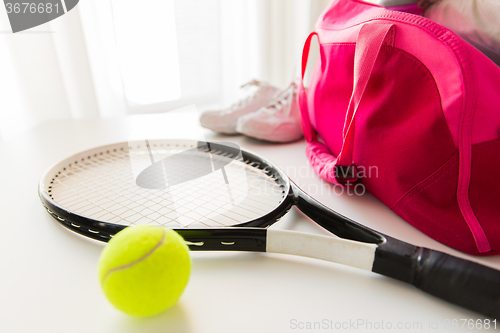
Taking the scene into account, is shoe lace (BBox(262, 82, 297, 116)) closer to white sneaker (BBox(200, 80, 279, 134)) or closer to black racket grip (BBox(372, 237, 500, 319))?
white sneaker (BBox(200, 80, 279, 134))

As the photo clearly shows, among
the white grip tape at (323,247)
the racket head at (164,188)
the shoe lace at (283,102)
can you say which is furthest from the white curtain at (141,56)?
the white grip tape at (323,247)

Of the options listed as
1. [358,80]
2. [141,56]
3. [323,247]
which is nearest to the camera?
[323,247]

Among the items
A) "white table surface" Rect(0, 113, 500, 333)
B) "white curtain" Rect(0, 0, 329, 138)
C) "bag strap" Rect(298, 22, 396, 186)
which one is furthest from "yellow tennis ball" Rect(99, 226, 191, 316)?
"white curtain" Rect(0, 0, 329, 138)

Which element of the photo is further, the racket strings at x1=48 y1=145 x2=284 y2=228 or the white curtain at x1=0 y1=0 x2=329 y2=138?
the white curtain at x1=0 y1=0 x2=329 y2=138

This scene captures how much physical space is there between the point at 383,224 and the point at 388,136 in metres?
0.14

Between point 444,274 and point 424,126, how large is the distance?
8.2 inches

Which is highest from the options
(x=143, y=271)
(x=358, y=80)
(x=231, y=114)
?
(x=358, y=80)

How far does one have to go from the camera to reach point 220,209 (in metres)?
0.58

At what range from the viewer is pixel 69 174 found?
28.6 inches

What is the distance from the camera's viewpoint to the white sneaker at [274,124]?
0.93 metres

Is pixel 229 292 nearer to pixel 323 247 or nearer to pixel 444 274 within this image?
pixel 323 247

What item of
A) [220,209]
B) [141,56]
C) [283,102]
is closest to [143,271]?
[220,209]

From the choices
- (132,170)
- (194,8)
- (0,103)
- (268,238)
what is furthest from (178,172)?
(194,8)

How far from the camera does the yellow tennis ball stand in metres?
0.34
